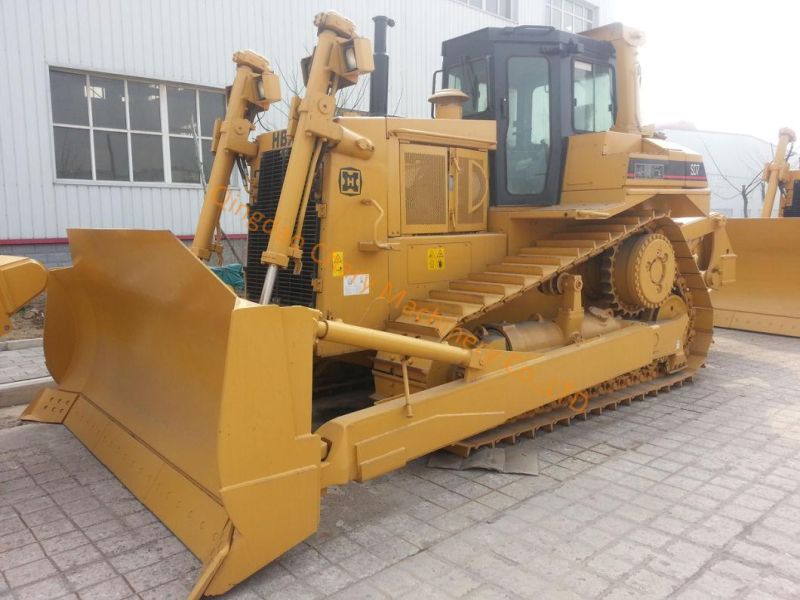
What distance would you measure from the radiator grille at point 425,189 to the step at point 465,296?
53 cm

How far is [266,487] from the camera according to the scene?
9.05 feet

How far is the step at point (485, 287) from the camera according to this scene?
4.29 metres

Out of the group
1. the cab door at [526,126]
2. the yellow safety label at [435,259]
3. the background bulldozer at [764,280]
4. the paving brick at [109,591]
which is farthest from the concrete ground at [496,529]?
the background bulldozer at [764,280]

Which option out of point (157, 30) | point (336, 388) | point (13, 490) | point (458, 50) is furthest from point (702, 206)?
point (157, 30)

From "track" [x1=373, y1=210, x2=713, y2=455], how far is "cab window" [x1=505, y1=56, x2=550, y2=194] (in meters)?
0.54

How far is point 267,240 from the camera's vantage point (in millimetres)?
4680

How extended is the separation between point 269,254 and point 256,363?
122 cm

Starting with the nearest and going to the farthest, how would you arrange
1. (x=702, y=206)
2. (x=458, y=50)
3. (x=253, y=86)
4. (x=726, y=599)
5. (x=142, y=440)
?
(x=726, y=599) < (x=142, y=440) < (x=253, y=86) < (x=458, y=50) < (x=702, y=206)

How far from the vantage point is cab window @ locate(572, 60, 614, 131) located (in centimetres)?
529

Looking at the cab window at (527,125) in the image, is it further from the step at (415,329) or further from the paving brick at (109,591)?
the paving brick at (109,591)

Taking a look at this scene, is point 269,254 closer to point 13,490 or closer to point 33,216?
point 13,490

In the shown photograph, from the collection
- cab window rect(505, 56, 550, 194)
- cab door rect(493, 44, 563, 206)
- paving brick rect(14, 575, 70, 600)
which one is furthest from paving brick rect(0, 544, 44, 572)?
cab window rect(505, 56, 550, 194)

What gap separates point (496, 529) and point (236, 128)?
3.41m

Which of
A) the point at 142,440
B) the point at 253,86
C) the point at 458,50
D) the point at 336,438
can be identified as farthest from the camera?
the point at 458,50
